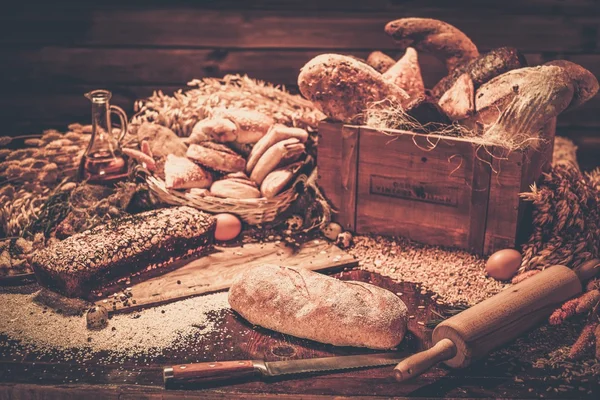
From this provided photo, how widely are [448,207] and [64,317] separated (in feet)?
4.38

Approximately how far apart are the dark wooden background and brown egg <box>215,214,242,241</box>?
4.56 ft

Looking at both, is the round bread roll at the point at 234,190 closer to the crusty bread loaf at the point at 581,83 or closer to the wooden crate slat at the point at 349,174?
the wooden crate slat at the point at 349,174

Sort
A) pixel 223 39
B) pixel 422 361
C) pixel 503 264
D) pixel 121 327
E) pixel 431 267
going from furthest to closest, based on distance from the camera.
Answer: pixel 223 39 → pixel 431 267 → pixel 503 264 → pixel 121 327 → pixel 422 361

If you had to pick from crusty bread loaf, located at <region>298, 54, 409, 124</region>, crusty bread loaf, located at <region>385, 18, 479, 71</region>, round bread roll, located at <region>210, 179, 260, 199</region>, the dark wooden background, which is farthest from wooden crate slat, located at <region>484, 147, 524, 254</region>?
the dark wooden background

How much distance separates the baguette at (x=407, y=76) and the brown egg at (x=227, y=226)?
80 centimetres

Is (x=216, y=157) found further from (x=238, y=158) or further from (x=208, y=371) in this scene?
(x=208, y=371)

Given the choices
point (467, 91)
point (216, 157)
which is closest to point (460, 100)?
point (467, 91)

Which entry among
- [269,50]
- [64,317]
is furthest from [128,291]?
[269,50]

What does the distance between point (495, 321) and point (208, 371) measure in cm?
78

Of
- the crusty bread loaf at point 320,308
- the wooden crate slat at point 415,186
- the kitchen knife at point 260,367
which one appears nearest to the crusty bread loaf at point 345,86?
the wooden crate slat at point 415,186

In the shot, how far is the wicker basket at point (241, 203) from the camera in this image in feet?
8.70

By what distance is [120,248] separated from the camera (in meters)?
2.33

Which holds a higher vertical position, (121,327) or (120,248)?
(120,248)

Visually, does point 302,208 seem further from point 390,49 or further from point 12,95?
point 12,95
